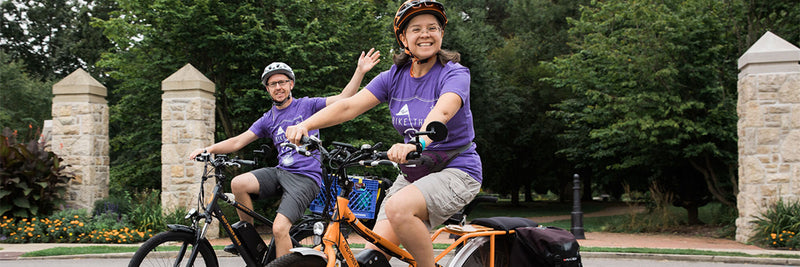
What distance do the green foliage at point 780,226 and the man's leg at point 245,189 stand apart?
8.72 metres

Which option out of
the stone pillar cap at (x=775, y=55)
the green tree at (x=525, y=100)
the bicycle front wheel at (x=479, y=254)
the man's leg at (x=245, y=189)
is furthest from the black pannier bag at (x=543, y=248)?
the green tree at (x=525, y=100)

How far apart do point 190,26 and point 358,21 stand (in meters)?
3.83

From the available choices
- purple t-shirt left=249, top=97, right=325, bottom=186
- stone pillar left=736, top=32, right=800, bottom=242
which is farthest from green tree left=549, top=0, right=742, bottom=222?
purple t-shirt left=249, top=97, right=325, bottom=186

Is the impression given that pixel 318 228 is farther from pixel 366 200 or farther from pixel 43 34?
pixel 43 34

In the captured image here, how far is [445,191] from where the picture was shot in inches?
126

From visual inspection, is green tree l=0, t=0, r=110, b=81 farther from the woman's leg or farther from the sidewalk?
the woman's leg

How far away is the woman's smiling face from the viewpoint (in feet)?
10.9

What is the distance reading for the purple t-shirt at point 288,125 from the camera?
5.12 meters

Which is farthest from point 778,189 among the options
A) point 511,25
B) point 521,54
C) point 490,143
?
point 511,25

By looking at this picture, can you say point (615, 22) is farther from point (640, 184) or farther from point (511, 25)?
point (511, 25)

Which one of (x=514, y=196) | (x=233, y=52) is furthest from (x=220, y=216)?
(x=514, y=196)

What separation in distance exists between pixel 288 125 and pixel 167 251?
1460 millimetres

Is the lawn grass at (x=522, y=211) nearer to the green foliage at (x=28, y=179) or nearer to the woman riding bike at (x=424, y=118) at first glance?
the green foliage at (x=28, y=179)

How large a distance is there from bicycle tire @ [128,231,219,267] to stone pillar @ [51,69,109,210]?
8486 millimetres
